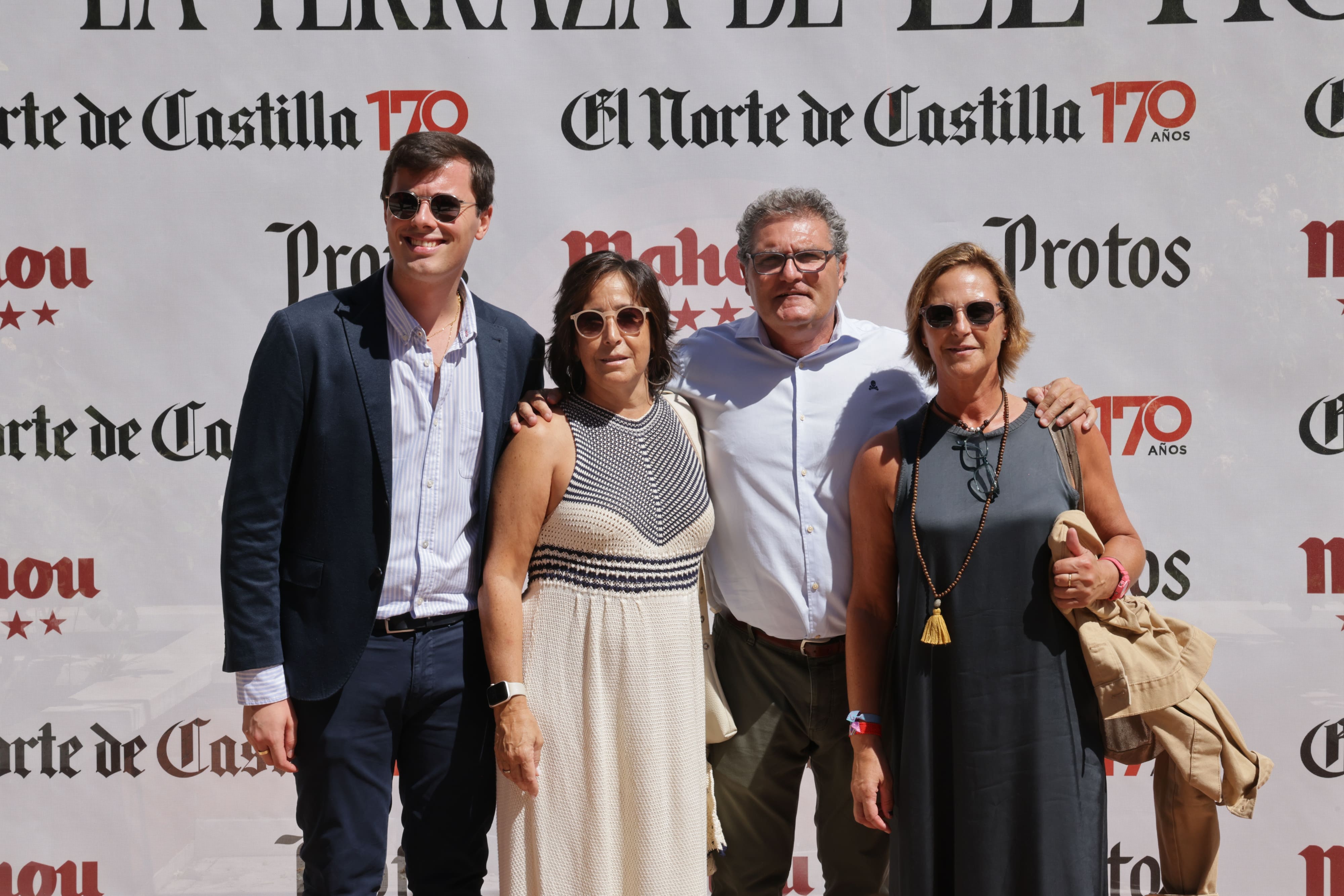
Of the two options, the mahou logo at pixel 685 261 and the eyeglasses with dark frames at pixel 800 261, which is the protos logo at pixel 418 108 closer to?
the mahou logo at pixel 685 261

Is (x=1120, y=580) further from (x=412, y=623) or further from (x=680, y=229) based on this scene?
(x=680, y=229)

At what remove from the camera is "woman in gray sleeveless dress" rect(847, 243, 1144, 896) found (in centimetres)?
184

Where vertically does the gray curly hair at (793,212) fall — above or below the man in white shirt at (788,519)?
above

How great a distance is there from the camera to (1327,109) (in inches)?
113

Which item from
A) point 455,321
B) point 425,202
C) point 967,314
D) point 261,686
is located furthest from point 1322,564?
point 261,686

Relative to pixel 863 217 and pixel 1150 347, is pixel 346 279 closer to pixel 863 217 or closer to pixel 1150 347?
pixel 863 217

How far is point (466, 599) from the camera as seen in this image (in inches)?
79.4

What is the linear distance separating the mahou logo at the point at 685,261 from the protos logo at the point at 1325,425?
1689 mm

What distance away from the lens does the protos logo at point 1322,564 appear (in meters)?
2.93

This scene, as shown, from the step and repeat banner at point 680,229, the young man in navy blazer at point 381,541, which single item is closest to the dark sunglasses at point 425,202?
the young man in navy blazer at point 381,541

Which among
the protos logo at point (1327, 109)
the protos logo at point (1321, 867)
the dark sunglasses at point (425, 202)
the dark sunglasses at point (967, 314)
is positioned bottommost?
the protos logo at point (1321, 867)

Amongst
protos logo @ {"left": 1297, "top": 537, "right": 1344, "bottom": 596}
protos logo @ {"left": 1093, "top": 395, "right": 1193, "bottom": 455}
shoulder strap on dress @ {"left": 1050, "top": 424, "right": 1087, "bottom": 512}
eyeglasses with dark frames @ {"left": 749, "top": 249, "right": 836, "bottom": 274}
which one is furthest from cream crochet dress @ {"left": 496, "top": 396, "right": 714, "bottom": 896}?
protos logo @ {"left": 1297, "top": 537, "right": 1344, "bottom": 596}

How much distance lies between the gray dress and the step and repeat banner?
122 cm

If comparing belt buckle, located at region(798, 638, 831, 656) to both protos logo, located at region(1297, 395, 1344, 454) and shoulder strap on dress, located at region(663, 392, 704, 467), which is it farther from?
protos logo, located at region(1297, 395, 1344, 454)
